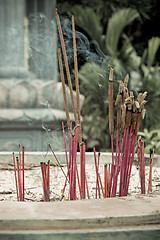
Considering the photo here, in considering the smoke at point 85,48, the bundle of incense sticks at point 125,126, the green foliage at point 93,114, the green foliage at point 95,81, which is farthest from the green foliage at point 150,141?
the bundle of incense sticks at point 125,126

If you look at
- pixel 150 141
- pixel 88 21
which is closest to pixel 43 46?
pixel 150 141

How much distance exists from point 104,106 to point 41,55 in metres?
1.76

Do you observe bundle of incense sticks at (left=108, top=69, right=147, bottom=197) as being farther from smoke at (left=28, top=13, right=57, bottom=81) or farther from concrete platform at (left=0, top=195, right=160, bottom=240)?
smoke at (left=28, top=13, right=57, bottom=81)

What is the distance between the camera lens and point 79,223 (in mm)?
755

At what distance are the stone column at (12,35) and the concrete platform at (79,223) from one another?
92.2 inches

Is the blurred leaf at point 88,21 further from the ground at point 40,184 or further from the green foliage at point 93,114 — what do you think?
the ground at point 40,184

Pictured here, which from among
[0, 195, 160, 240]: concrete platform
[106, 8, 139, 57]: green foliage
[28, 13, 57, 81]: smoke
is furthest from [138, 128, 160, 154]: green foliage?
[0, 195, 160, 240]: concrete platform

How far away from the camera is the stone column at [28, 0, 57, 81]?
3.16 m

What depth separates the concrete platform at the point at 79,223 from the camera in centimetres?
74

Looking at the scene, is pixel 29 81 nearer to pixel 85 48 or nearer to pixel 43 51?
pixel 43 51

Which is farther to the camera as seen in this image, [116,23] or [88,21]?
[116,23]

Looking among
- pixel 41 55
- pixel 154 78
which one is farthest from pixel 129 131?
pixel 154 78

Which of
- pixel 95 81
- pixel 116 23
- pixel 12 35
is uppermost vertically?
pixel 116 23

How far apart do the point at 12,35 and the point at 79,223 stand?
2.88 meters
